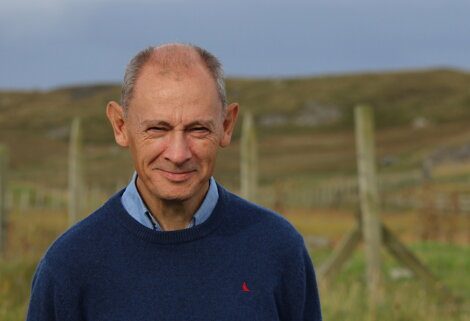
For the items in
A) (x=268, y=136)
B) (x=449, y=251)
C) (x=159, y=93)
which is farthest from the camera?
(x=268, y=136)

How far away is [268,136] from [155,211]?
81.7 metres

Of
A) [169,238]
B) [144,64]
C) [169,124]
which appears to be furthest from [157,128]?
[169,238]

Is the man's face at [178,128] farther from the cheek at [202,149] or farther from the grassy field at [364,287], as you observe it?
the grassy field at [364,287]

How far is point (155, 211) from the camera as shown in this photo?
2.42 metres

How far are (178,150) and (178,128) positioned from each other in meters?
0.05

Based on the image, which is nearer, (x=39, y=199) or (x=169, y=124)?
(x=169, y=124)

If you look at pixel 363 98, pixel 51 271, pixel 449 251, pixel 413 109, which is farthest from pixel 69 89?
pixel 51 271

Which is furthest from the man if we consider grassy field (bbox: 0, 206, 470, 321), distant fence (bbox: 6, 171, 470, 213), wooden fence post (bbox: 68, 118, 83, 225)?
distant fence (bbox: 6, 171, 470, 213)

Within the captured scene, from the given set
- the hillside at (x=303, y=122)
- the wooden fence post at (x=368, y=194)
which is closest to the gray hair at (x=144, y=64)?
the wooden fence post at (x=368, y=194)

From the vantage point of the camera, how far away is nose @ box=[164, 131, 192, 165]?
2281 mm

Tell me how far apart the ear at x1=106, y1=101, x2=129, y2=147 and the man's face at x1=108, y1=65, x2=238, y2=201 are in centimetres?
9

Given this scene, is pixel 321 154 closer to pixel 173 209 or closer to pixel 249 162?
pixel 249 162

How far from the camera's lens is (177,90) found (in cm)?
229

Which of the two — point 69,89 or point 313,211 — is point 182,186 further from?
point 69,89
